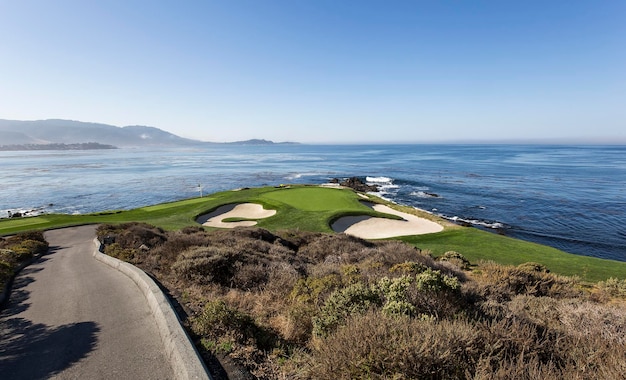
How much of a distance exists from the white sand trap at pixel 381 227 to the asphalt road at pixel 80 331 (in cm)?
1900

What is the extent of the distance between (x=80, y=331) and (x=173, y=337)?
111 inches

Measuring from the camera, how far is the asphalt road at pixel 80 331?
5.45 m

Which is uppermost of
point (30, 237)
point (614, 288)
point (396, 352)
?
point (396, 352)

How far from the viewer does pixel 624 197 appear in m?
46.6

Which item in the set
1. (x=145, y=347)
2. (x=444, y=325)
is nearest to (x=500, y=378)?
(x=444, y=325)

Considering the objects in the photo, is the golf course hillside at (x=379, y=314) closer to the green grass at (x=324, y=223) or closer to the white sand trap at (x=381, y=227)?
the green grass at (x=324, y=223)

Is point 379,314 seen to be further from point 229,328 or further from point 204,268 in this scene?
point 204,268

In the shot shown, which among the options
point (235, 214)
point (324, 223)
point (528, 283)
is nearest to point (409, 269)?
point (528, 283)

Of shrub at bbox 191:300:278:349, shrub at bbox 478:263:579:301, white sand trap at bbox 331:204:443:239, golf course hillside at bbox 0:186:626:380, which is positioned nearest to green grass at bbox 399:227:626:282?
golf course hillside at bbox 0:186:626:380

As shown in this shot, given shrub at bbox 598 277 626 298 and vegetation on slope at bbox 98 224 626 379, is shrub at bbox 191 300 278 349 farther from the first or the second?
shrub at bbox 598 277 626 298

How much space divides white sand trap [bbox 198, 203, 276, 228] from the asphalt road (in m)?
16.4

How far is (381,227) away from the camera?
91.1ft

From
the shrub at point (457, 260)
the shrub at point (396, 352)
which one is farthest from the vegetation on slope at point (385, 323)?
the shrub at point (457, 260)

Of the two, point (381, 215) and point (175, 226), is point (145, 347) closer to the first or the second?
point (175, 226)
